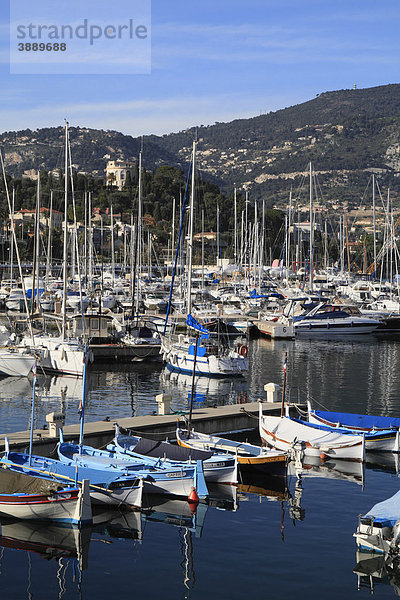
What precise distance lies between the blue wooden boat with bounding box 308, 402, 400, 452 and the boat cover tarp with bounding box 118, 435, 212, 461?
24.5ft

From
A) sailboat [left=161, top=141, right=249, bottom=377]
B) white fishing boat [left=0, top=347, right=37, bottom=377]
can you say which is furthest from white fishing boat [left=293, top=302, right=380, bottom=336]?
white fishing boat [left=0, top=347, right=37, bottom=377]

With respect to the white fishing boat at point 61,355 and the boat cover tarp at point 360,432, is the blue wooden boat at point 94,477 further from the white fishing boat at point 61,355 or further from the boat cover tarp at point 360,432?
the white fishing boat at point 61,355

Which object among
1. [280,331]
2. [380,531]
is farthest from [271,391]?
[280,331]

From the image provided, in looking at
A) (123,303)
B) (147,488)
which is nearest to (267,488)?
(147,488)

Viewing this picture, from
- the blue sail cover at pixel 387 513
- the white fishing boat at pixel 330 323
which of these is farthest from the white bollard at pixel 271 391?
the white fishing boat at pixel 330 323

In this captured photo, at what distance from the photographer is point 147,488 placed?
2625 cm

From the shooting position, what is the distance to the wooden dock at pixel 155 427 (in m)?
29.5

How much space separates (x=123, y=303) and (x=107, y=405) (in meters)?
40.9

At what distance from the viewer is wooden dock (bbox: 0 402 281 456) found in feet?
96.7

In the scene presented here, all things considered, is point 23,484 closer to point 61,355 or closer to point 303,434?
point 303,434

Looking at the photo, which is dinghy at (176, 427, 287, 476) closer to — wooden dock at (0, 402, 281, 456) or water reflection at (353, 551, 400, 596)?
wooden dock at (0, 402, 281, 456)

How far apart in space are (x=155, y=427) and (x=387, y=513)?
12.4 m

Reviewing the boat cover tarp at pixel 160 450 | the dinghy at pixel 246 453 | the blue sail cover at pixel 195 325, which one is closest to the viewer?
the boat cover tarp at pixel 160 450

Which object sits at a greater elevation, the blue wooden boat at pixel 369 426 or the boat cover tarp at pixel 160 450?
the boat cover tarp at pixel 160 450
